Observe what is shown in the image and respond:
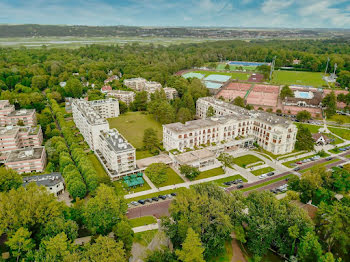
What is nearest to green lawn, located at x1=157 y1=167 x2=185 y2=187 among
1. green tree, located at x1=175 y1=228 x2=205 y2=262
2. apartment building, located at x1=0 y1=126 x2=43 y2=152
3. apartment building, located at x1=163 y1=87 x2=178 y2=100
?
green tree, located at x1=175 y1=228 x2=205 y2=262

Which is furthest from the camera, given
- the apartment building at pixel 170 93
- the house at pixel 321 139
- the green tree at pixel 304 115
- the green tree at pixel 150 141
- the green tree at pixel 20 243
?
the apartment building at pixel 170 93

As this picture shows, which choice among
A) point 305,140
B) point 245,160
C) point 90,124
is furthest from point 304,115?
point 90,124

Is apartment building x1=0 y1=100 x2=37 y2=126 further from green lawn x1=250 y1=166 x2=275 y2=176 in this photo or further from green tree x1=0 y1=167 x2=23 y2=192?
green lawn x1=250 y1=166 x2=275 y2=176

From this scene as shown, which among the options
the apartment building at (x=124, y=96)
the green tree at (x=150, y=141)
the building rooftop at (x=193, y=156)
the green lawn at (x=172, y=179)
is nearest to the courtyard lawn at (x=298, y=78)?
the apartment building at (x=124, y=96)

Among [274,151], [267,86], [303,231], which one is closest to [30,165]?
[303,231]

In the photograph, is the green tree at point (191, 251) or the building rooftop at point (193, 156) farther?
the building rooftop at point (193, 156)

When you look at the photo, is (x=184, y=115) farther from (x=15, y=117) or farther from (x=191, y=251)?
(x=191, y=251)

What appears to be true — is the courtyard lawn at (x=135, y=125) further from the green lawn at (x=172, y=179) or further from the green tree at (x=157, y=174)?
the green tree at (x=157, y=174)
